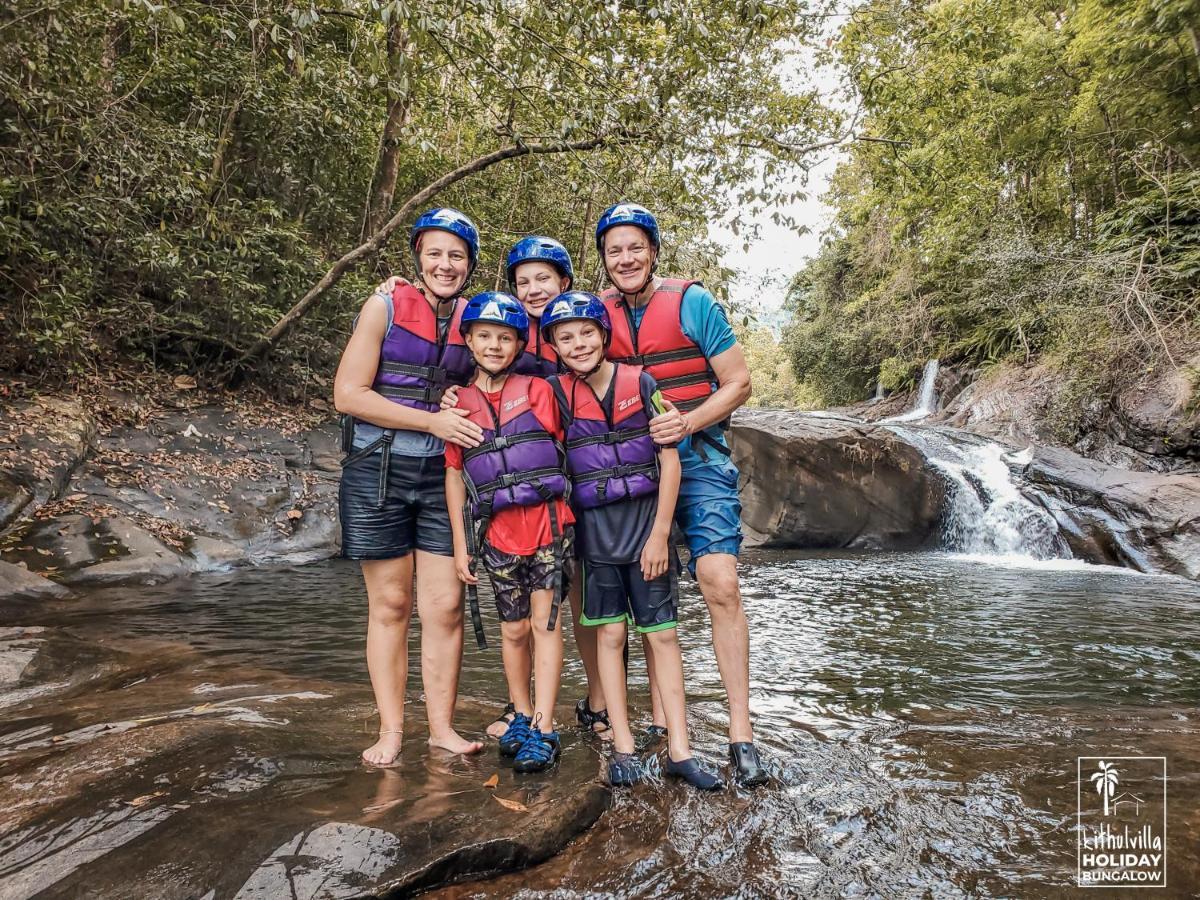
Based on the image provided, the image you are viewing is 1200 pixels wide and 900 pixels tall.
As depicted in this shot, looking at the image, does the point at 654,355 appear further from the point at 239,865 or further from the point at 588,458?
the point at 239,865

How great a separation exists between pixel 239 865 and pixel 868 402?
2609 centimetres

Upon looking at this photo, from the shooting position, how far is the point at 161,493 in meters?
8.53

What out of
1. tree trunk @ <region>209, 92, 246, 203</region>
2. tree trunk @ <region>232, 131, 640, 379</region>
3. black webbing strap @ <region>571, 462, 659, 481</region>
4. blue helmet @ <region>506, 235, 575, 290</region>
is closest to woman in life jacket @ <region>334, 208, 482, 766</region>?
blue helmet @ <region>506, 235, 575, 290</region>

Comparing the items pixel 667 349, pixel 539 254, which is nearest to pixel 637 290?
pixel 667 349

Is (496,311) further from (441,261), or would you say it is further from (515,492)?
(515,492)

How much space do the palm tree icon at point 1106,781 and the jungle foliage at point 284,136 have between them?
4863 mm

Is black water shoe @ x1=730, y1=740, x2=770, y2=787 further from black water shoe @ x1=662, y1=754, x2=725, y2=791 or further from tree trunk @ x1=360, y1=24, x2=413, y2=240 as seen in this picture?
tree trunk @ x1=360, y1=24, x2=413, y2=240

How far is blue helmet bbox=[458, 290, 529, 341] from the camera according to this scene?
9.62 ft

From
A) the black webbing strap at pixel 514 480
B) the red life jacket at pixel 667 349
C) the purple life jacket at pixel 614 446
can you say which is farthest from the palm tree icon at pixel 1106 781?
the black webbing strap at pixel 514 480

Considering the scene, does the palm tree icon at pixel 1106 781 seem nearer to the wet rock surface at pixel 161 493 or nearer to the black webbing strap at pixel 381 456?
the black webbing strap at pixel 381 456

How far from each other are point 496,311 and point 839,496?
10.3 metres

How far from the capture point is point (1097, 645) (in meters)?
5.63

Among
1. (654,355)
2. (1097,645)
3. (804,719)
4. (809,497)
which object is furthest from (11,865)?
(809,497)

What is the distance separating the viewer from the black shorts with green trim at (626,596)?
2959 mm
